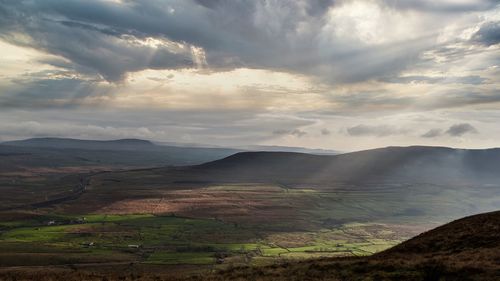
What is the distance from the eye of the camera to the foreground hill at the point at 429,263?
1067 inches

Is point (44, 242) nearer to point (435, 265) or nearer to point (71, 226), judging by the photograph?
point (71, 226)

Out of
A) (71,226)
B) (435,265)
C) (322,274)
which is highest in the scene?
(435,265)

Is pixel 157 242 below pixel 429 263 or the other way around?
below

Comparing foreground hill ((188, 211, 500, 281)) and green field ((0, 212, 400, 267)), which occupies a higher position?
foreground hill ((188, 211, 500, 281))

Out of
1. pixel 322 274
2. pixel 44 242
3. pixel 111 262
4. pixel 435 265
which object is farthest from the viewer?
pixel 44 242

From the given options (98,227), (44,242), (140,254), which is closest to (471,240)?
(140,254)

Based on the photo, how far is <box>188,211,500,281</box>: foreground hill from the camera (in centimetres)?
2709

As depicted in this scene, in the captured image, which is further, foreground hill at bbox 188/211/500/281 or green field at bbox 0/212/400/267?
green field at bbox 0/212/400/267

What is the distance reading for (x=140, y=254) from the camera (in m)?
106

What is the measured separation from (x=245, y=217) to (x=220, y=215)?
12.4 m

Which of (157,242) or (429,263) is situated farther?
(157,242)

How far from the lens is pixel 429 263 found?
29.1m

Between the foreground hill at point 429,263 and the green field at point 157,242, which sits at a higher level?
the foreground hill at point 429,263

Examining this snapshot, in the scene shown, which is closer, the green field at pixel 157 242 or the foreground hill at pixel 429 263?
the foreground hill at pixel 429 263
